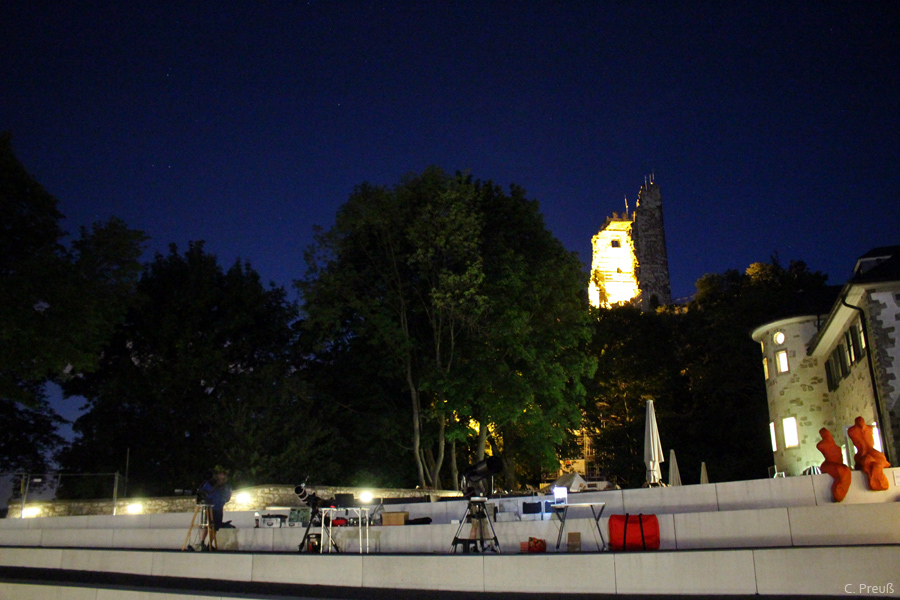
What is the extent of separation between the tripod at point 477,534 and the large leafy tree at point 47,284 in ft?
48.4

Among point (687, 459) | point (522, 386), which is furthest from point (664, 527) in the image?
point (687, 459)

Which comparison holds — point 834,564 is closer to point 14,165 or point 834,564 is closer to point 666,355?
point 14,165

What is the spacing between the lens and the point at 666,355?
146ft

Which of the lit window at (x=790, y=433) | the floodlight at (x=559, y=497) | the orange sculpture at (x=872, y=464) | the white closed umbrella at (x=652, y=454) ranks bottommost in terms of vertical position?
the floodlight at (x=559, y=497)

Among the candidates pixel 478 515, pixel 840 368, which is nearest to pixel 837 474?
pixel 478 515

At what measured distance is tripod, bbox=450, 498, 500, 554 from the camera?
10.2 metres

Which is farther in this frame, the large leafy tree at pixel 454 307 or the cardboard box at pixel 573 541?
the large leafy tree at pixel 454 307

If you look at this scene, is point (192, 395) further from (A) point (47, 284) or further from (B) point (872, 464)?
(B) point (872, 464)

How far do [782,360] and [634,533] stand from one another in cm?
1896

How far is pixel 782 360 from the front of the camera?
2581 centimetres

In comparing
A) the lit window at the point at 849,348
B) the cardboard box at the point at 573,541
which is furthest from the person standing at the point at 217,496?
the lit window at the point at 849,348

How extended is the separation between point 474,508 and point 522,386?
45.7 ft

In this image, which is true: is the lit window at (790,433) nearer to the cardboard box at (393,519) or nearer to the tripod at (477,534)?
the cardboard box at (393,519)

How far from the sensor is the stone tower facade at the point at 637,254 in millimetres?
105000
